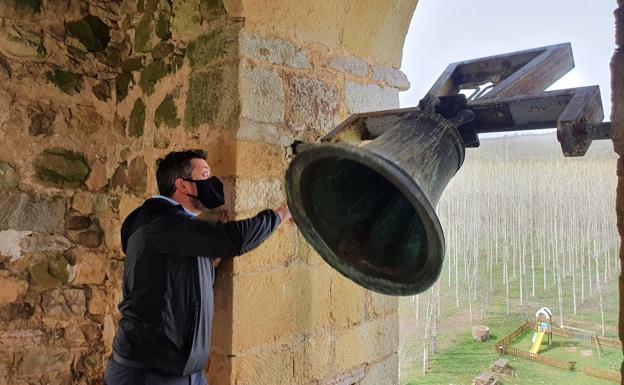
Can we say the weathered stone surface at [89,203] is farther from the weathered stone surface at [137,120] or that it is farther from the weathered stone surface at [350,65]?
the weathered stone surface at [350,65]

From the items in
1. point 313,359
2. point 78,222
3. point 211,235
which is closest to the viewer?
point 211,235

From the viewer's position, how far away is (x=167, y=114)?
171 centimetres

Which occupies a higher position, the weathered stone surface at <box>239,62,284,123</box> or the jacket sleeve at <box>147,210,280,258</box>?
the weathered stone surface at <box>239,62,284,123</box>

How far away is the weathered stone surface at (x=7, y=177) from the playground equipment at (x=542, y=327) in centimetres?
230

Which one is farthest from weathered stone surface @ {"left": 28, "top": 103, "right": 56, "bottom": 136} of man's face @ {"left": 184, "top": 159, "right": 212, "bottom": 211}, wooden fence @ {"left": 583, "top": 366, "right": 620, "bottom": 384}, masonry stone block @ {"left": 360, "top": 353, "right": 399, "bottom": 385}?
wooden fence @ {"left": 583, "top": 366, "right": 620, "bottom": 384}

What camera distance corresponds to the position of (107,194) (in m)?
2.00

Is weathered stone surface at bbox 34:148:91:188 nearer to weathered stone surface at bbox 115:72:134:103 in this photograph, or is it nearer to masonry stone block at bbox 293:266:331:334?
weathered stone surface at bbox 115:72:134:103

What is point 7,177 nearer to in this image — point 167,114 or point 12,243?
point 12,243

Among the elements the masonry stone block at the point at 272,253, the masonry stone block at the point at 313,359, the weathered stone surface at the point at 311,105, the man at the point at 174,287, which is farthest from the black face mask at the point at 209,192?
the masonry stone block at the point at 313,359

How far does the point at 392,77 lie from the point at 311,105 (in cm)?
51

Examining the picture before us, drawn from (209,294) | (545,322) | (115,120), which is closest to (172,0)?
(115,120)

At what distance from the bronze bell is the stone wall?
1.75 ft

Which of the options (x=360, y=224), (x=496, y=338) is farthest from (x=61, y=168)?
(x=496, y=338)

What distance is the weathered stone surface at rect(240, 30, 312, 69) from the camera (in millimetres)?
1455
